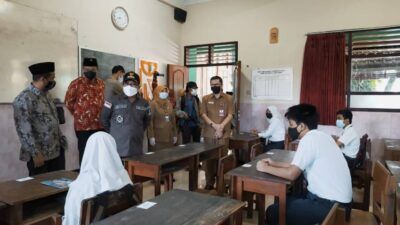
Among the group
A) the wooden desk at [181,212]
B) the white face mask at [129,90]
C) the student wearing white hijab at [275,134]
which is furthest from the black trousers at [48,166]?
the student wearing white hijab at [275,134]

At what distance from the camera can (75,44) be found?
450 centimetres

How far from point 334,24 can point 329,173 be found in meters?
4.10

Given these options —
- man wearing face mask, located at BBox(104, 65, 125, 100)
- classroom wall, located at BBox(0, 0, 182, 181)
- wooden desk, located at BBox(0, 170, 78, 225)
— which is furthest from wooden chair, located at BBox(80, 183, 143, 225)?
classroom wall, located at BBox(0, 0, 182, 181)

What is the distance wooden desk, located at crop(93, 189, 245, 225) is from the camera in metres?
1.49

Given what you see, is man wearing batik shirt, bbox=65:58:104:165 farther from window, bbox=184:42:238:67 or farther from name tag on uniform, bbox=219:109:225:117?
window, bbox=184:42:238:67

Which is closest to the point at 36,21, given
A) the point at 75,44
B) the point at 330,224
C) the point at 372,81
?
the point at 75,44

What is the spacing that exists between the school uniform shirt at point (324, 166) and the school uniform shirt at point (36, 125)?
2.08 meters

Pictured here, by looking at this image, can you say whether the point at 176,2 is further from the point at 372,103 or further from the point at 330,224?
the point at 330,224

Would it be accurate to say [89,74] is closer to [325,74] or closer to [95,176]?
[95,176]

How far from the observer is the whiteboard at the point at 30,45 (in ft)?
12.0

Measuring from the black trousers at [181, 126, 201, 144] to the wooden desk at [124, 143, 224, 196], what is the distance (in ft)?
5.70

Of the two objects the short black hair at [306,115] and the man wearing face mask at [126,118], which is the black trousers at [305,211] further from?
the man wearing face mask at [126,118]

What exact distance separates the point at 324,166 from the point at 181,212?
3.48 feet

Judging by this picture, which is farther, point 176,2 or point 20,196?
point 176,2
